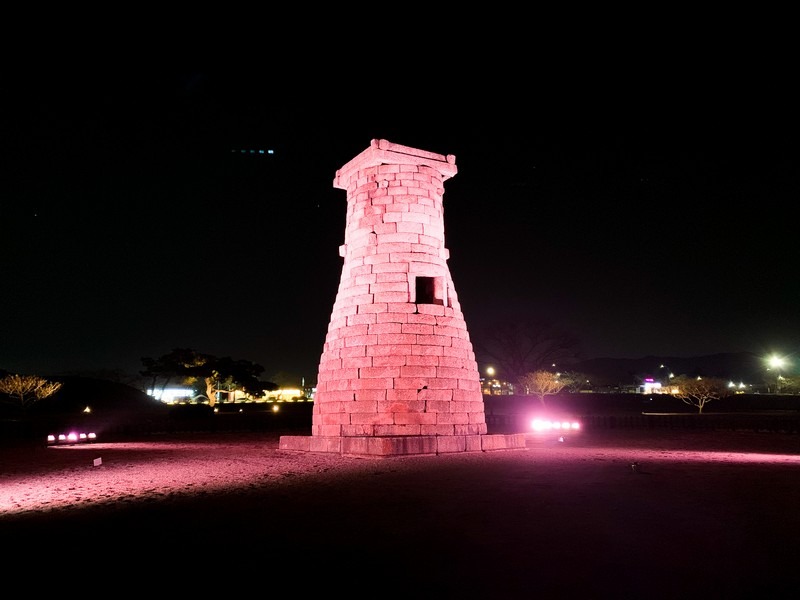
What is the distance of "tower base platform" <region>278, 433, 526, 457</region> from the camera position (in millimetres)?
13547

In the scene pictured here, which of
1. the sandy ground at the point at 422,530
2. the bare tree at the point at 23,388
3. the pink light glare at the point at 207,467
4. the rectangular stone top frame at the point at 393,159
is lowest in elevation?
the sandy ground at the point at 422,530

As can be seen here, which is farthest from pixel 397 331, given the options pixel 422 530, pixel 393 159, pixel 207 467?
pixel 422 530

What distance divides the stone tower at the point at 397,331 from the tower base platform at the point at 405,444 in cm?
3

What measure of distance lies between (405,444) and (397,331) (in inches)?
118

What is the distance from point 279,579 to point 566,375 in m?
65.4

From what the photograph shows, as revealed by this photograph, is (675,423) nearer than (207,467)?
Result: No

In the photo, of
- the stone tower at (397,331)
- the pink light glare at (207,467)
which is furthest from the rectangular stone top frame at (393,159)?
the pink light glare at (207,467)

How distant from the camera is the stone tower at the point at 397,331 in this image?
48.4 feet

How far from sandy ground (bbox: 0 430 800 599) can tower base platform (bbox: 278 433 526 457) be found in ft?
7.23

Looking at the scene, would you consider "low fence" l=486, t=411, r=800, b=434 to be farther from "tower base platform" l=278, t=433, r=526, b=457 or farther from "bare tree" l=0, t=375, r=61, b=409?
"bare tree" l=0, t=375, r=61, b=409

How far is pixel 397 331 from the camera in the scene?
49.7 ft

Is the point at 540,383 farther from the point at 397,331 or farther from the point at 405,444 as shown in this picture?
the point at 405,444

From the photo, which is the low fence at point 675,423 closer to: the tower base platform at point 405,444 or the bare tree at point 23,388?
the tower base platform at point 405,444

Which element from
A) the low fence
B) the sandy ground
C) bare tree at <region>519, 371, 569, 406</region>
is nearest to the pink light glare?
the sandy ground
